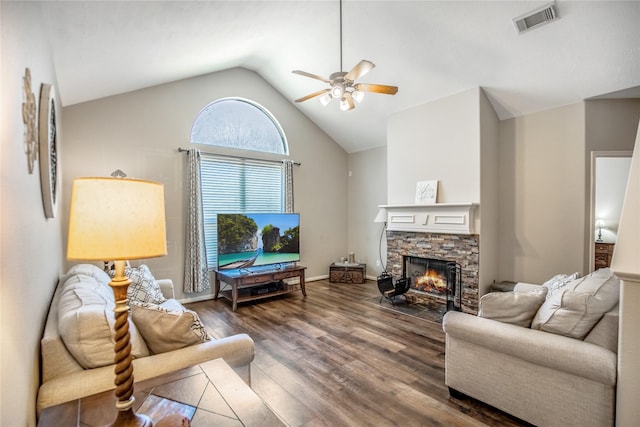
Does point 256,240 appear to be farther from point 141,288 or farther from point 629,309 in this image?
point 629,309

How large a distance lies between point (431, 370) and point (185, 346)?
2.02m

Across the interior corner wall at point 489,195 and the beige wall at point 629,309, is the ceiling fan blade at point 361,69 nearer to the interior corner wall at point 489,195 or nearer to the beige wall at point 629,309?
the beige wall at point 629,309

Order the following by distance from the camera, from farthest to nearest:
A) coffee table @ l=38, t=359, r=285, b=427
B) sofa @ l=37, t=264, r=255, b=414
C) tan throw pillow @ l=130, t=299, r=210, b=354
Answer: tan throw pillow @ l=130, t=299, r=210, b=354 → sofa @ l=37, t=264, r=255, b=414 → coffee table @ l=38, t=359, r=285, b=427

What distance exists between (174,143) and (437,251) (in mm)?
4188

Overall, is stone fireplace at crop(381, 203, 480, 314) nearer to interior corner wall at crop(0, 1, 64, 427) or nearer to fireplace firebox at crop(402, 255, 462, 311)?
fireplace firebox at crop(402, 255, 462, 311)

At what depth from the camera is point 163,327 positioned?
1.67 meters

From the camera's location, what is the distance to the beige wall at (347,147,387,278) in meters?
6.05

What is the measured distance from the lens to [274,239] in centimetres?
495

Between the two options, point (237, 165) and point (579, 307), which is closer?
point (579, 307)

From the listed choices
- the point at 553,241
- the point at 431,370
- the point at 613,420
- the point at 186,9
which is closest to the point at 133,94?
the point at 186,9

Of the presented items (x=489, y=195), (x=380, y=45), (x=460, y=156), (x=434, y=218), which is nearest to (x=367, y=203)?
(x=434, y=218)

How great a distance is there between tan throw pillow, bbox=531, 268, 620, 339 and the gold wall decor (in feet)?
9.43

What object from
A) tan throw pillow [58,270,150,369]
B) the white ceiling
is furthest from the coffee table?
the white ceiling

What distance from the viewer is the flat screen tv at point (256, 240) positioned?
4477 mm
